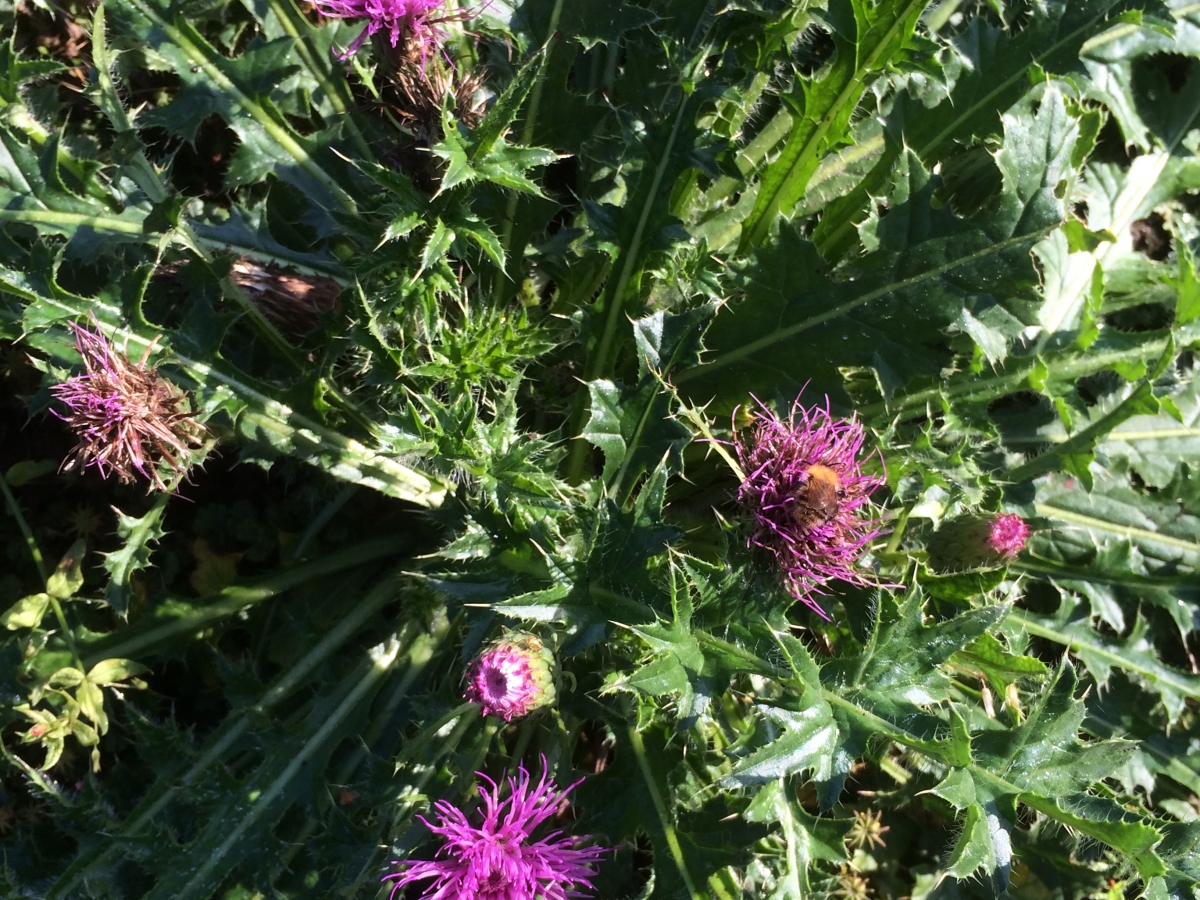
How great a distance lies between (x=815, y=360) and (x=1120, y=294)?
5.60 feet

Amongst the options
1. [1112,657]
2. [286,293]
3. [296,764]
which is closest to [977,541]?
[1112,657]

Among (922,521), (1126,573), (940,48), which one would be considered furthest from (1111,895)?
(940,48)

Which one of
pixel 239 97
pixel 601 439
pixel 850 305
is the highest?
pixel 239 97

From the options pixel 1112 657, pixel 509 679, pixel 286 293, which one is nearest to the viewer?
pixel 509 679

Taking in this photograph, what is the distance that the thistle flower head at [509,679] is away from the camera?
2266mm

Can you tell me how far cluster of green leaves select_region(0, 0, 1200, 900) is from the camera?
2424mm

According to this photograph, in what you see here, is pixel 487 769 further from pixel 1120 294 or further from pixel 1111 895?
pixel 1120 294

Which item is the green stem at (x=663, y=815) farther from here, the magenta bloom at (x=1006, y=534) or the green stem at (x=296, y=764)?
the magenta bloom at (x=1006, y=534)

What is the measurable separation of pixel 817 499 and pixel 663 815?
1.18 meters

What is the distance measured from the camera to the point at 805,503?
2326 millimetres

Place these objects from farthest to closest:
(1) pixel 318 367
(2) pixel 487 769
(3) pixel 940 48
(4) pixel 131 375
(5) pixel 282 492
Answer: (5) pixel 282 492 → (2) pixel 487 769 → (1) pixel 318 367 → (3) pixel 940 48 → (4) pixel 131 375

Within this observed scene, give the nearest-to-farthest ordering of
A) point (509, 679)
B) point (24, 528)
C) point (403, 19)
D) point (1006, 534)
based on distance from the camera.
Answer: point (509, 679) → point (403, 19) → point (1006, 534) → point (24, 528)

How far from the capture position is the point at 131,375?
7.76 feet

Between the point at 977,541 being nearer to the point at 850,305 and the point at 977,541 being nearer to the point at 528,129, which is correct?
the point at 850,305
